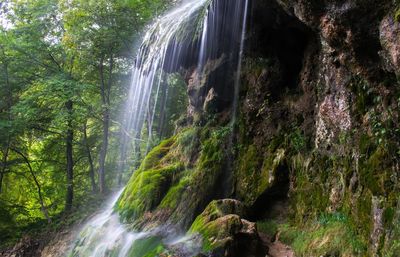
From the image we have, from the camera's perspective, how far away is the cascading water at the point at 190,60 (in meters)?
8.12

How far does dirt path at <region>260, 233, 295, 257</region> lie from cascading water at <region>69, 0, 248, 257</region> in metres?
1.84

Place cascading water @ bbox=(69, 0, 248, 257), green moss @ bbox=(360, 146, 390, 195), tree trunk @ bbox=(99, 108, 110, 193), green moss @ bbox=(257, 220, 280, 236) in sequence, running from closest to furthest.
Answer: green moss @ bbox=(360, 146, 390, 195)
green moss @ bbox=(257, 220, 280, 236)
cascading water @ bbox=(69, 0, 248, 257)
tree trunk @ bbox=(99, 108, 110, 193)

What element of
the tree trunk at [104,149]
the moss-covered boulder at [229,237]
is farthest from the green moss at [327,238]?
the tree trunk at [104,149]

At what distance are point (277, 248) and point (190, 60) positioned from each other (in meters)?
5.74

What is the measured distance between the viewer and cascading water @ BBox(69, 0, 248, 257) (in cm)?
812

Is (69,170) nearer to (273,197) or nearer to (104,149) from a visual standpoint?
(104,149)

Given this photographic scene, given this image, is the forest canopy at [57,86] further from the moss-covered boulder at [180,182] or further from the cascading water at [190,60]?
the moss-covered boulder at [180,182]

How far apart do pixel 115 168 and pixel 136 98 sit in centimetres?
708

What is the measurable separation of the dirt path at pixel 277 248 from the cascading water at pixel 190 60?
184 centimetres

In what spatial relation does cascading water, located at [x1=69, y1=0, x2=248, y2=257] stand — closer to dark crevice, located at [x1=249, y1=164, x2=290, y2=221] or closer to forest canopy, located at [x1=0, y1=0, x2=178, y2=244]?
dark crevice, located at [x1=249, y1=164, x2=290, y2=221]

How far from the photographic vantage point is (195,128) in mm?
10438

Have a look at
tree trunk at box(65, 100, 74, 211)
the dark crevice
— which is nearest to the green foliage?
the dark crevice

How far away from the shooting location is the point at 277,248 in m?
6.44

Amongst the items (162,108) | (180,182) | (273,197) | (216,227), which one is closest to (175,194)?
(180,182)
